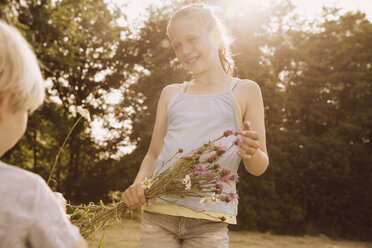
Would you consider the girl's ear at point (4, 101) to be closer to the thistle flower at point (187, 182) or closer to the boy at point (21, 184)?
the boy at point (21, 184)

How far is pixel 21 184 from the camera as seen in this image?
877 mm

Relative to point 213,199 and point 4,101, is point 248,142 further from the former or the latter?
point 4,101

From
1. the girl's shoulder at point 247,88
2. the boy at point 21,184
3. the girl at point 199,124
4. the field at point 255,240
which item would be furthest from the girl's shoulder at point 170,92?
the field at point 255,240

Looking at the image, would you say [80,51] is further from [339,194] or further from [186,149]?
[186,149]

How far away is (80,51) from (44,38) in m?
2.46

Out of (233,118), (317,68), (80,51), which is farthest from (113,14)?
(233,118)

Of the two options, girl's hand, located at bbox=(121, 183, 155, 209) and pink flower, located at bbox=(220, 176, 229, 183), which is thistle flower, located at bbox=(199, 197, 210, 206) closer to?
pink flower, located at bbox=(220, 176, 229, 183)

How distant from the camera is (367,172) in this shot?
11.8 meters

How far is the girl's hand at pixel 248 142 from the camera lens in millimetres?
1589

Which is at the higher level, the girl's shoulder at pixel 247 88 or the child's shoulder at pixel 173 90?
the girl's shoulder at pixel 247 88

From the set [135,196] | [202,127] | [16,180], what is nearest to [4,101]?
[16,180]

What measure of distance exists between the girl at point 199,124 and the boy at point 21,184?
2.74ft

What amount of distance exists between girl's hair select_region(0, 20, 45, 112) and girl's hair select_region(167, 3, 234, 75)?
1186mm

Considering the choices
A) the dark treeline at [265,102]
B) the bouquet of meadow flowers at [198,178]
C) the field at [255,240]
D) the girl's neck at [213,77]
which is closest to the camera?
the bouquet of meadow flowers at [198,178]
